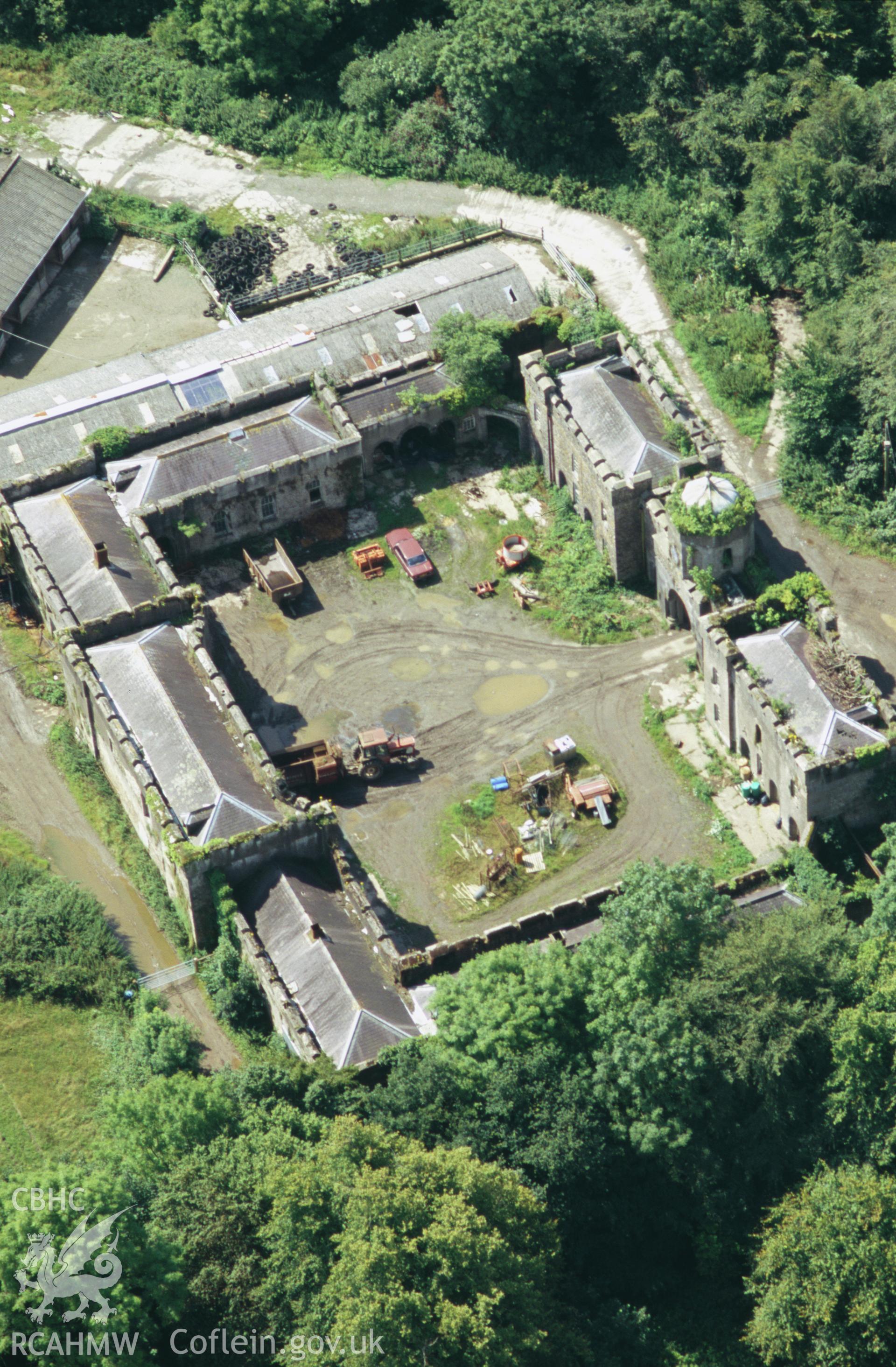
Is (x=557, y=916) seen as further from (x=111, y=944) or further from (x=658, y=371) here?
(x=658, y=371)

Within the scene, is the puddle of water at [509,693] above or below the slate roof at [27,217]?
below

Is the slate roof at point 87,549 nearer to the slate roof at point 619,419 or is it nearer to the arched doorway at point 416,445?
the arched doorway at point 416,445

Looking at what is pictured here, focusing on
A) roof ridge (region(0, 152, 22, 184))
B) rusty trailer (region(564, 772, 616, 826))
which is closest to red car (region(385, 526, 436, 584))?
rusty trailer (region(564, 772, 616, 826))

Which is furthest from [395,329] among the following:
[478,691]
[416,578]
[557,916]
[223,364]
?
[557,916]

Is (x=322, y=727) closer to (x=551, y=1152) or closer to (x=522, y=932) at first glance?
(x=522, y=932)

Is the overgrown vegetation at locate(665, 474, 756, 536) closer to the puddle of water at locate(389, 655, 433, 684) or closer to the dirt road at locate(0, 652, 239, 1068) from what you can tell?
the puddle of water at locate(389, 655, 433, 684)

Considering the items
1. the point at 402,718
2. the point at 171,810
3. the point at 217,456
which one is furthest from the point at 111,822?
the point at 217,456

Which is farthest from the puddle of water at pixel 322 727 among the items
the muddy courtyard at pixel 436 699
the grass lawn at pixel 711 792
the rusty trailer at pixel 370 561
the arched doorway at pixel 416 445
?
the arched doorway at pixel 416 445
